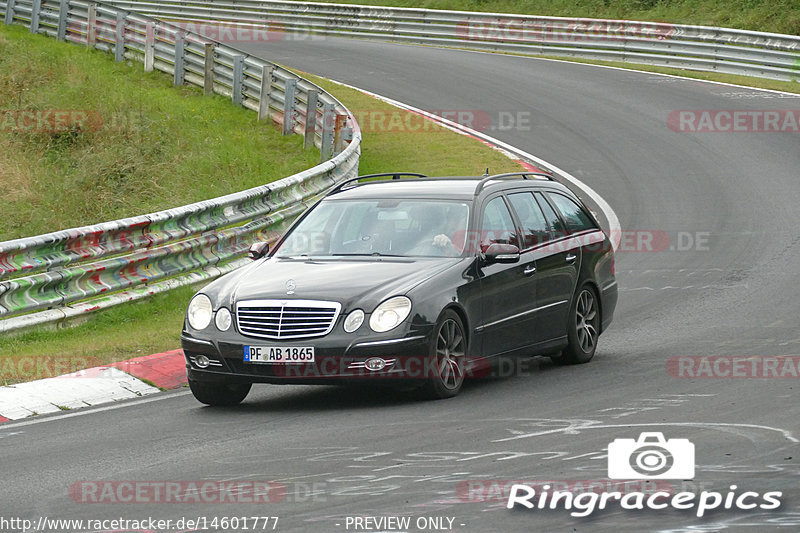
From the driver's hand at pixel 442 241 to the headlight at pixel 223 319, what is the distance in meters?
1.73

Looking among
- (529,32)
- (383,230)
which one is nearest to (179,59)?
(529,32)

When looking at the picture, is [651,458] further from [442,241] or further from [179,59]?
[179,59]

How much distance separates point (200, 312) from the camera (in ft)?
31.9

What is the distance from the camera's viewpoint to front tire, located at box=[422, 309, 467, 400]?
941 cm

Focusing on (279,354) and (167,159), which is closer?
(279,354)

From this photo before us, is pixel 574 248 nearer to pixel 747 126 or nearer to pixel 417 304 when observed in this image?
pixel 417 304

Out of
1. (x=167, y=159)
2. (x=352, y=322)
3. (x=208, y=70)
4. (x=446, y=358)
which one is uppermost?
(x=352, y=322)

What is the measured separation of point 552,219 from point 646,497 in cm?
541

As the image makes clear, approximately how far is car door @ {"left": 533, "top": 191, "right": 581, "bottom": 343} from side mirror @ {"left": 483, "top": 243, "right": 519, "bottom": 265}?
64 cm

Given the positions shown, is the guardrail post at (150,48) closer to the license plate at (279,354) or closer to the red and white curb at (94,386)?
the red and white curb at (94,386)

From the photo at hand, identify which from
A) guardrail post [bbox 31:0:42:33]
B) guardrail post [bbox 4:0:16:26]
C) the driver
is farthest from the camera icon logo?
guardrail post [bbox 4:0:16:26]

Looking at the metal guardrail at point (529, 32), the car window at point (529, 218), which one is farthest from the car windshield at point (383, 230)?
the metal guardrail at point (529, 32)

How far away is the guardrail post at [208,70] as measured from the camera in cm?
2612

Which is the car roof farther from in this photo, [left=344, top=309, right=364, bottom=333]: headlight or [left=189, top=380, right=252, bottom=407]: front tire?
[left=189, top=380, right=252, bottom=407]: front tire
